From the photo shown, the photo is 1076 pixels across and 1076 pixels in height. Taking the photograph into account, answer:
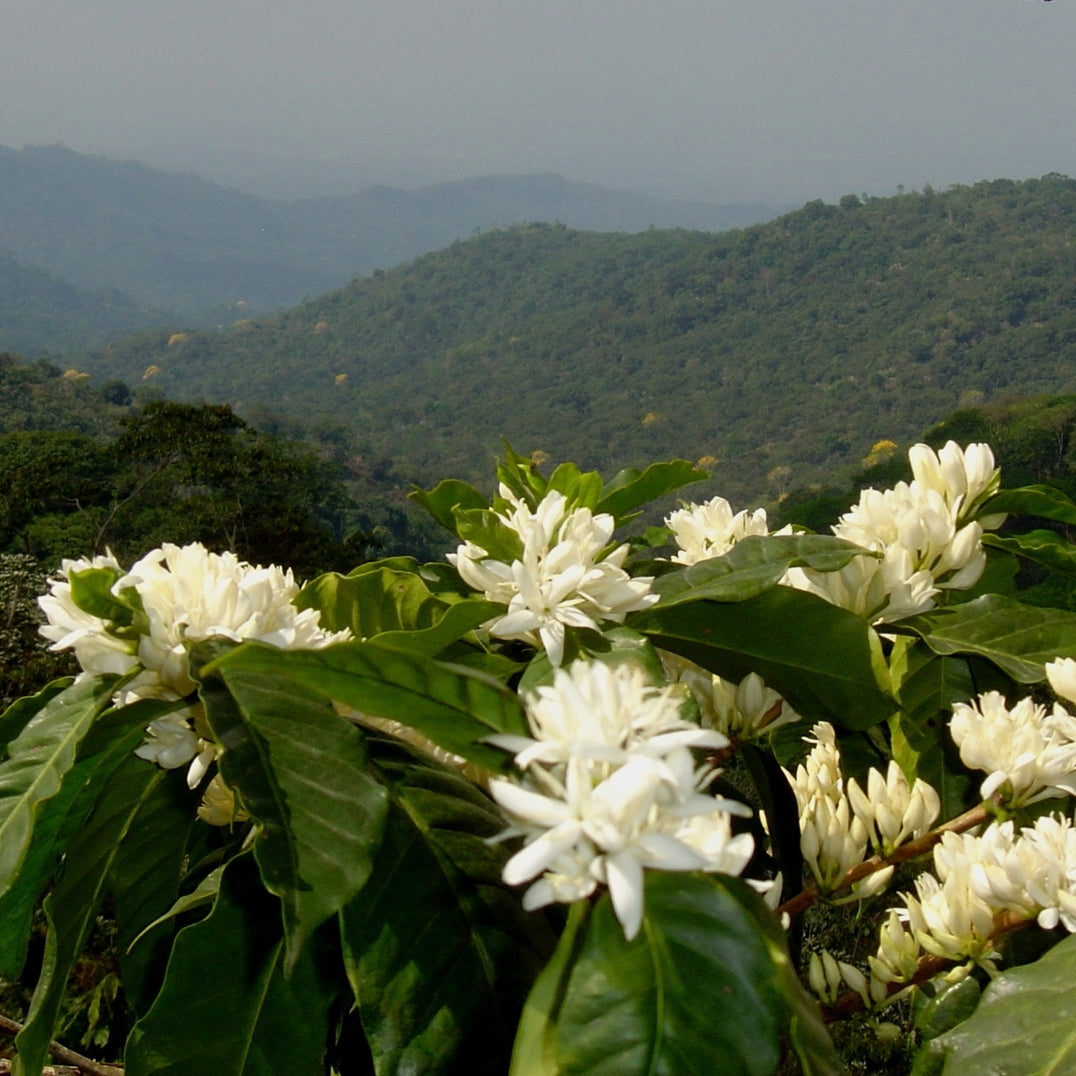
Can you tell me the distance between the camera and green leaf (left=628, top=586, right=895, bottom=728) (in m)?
0.78

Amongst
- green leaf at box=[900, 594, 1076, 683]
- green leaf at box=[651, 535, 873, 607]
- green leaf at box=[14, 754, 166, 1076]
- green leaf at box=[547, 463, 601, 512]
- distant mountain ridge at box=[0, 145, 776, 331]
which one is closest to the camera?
green leaf at box=[14, 754, 166, 1076]

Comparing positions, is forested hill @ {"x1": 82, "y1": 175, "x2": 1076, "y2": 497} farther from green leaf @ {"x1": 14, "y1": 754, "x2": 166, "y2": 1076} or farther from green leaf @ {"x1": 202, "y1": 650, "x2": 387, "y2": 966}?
green leaf @ {"x1": 202, "y1": 650, "x2": 387, "y2": 966}

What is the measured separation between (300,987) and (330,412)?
83777mm

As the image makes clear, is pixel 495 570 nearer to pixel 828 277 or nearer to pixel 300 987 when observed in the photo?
pixel 300 987

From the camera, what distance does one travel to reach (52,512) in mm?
23141

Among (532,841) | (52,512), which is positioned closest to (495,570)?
(532,841)

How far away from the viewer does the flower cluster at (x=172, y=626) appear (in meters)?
0.69

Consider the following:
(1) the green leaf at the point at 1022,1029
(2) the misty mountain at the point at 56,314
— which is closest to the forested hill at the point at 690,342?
(2) the misty mountain at the point at 56,314

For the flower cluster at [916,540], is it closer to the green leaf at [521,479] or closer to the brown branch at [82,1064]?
the green leaf at [521,479]

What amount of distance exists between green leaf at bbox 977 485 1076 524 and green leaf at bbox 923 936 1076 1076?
50 cm

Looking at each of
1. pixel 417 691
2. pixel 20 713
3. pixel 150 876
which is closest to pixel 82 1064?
pixel 150 876

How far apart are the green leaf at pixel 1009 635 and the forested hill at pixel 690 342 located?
176 feet

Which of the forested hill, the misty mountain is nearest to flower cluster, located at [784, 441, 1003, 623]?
the forested hill

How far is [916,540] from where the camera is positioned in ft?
2.95
